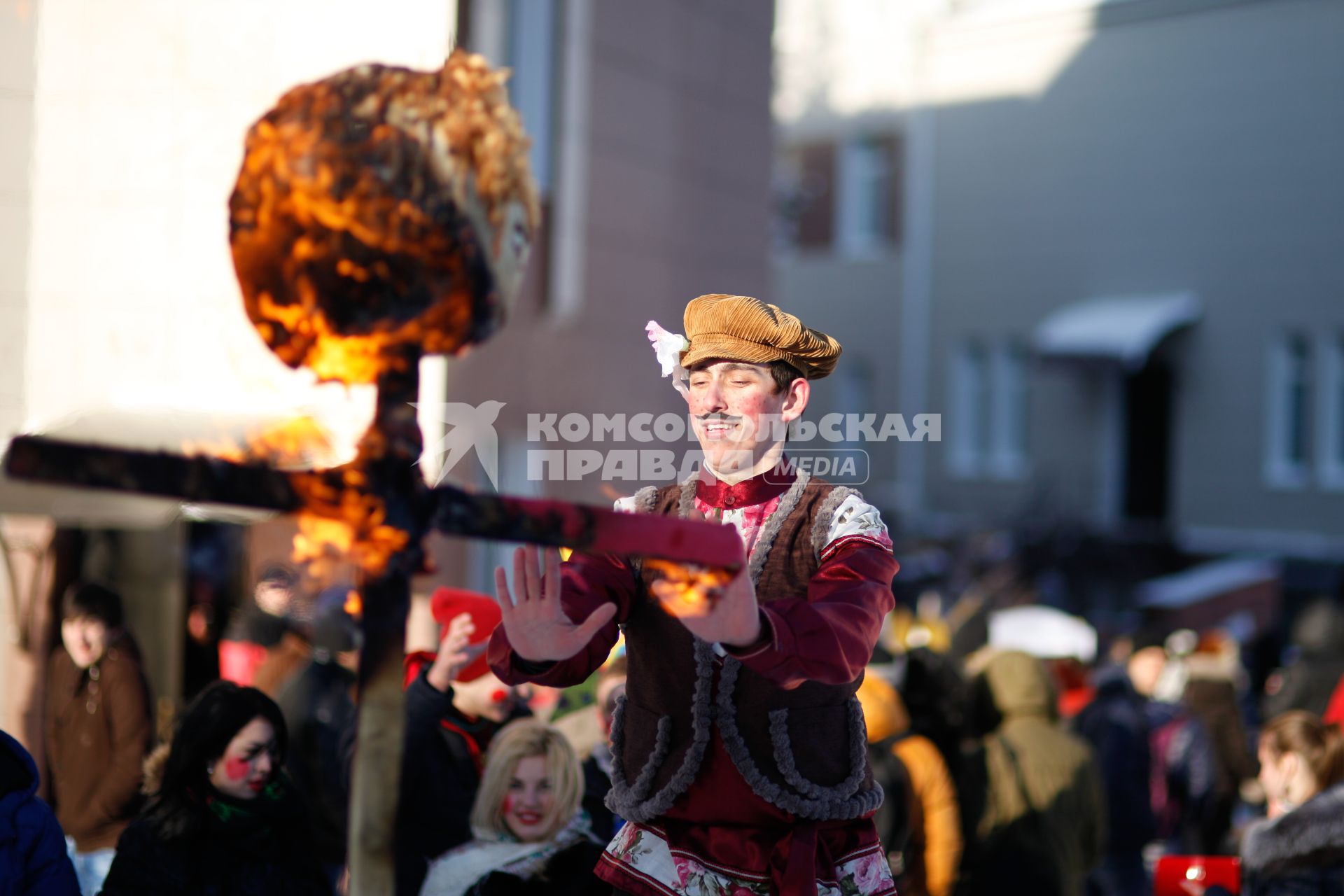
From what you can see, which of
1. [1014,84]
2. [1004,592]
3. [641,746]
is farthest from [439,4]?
[1014,84]

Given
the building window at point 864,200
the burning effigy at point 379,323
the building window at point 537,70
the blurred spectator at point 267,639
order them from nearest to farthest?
the burning effigy at point 379,323
the blurred spectator at point 267,639
the building window at point 537,70
the building window at point 864,200

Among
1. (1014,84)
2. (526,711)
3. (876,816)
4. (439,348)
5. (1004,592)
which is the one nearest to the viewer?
(439,348)

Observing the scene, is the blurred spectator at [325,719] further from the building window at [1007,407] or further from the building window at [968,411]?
the building window at [968,411]

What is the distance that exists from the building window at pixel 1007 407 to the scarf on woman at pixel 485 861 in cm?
1605

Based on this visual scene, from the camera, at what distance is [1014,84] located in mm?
18438

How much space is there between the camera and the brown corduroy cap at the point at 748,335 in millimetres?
2359

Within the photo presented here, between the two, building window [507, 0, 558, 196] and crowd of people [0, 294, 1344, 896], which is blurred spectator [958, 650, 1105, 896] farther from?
building window [507, 0, 558, 196]

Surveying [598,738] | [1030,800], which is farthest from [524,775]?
[1030,800]

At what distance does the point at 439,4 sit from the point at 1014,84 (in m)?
12.8

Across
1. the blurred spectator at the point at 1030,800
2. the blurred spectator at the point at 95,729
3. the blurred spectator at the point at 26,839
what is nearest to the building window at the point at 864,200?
the blurred spectator at the point at 1030,800

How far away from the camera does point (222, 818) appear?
119 inches

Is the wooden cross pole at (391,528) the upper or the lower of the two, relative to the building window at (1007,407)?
lower

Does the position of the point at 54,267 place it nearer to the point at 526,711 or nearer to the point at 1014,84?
the point at 526,711

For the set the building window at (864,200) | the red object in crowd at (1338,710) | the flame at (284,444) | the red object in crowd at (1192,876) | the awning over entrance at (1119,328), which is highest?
the building window at (864,200)
